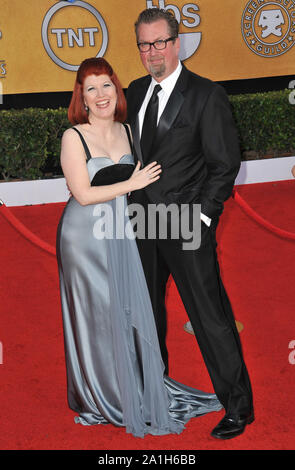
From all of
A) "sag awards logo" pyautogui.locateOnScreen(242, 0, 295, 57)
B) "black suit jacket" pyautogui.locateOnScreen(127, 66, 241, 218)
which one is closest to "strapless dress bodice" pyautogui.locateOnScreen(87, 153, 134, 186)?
"black suit jacket" pyautogui.locateOnScreen(127, 66, 241, 218)

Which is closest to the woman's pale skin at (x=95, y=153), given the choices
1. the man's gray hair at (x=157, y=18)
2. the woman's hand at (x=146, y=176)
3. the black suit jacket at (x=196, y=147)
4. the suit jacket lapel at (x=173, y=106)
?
the woman's hand at (x=146, y=176)

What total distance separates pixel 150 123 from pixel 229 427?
5.71 feet

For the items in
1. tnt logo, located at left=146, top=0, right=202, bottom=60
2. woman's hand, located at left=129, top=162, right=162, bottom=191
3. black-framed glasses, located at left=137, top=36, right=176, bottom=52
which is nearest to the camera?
black-framed glasses, located at left=137, top=36, right=176, bottom=52

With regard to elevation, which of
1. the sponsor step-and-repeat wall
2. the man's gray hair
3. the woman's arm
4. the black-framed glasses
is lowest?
the woman's arm

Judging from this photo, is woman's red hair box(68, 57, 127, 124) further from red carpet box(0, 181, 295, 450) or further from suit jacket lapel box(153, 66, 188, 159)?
red carpet box(0, 181, 295, 450)

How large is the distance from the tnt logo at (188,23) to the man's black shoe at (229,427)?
751cm

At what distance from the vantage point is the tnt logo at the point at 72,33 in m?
9.45

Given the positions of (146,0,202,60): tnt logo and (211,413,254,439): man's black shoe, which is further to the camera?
(146,0,202,60): tnt logo

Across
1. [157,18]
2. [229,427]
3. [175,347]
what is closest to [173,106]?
[157,18]

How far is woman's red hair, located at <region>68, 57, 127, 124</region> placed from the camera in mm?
3280

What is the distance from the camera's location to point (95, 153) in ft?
11.0

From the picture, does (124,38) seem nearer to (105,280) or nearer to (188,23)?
(188,23)

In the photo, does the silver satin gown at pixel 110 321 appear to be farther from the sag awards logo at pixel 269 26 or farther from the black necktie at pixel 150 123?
the sag awards logo at pixel 269 26
